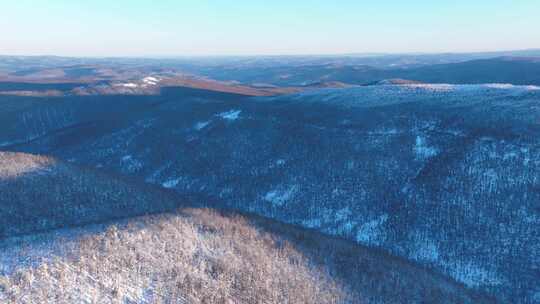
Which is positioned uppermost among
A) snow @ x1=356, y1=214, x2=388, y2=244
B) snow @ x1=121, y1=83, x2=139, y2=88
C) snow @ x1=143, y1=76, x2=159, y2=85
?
snow @ x1=143, y1=76, x2=159, y2=85

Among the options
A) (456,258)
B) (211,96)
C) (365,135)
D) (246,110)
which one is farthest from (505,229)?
(211,96)

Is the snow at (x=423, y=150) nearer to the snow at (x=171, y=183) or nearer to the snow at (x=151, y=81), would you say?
the snow at (x=171, y=183)

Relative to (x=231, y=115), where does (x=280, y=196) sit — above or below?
below

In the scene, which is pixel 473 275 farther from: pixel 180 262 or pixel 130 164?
pixel 130 164

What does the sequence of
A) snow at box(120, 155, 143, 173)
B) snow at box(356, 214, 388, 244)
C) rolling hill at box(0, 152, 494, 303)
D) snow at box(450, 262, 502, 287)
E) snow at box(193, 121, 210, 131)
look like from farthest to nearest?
1. snow at box(193, 121, 210, 131)
2. snow at box(120, 155, 143, 173)
3. snow at box(356, 214, 388, 244)
4. snow at box(450, 262, 502, 287)
5. rolling hill at box(0, 152, 494, 303)

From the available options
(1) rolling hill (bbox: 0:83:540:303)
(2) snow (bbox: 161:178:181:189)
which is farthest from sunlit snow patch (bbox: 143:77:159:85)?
(2) snow (bbox: 161:178:181:189)

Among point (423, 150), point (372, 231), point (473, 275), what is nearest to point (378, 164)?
point (423, 150)

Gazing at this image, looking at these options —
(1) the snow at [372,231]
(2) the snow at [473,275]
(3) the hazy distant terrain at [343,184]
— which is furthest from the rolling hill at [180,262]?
(1) the snow at [372,231]

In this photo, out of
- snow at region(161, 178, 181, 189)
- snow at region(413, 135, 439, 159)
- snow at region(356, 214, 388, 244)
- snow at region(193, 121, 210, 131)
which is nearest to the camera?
snow at region(356, 214, 388, 244)

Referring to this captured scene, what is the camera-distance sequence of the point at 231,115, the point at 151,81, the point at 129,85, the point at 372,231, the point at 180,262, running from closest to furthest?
the point at 180,262
the point at 372,231
the point at 231,115
the point at 129,85
the point at 151,81

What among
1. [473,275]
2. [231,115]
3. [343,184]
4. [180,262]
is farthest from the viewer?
[231,115]

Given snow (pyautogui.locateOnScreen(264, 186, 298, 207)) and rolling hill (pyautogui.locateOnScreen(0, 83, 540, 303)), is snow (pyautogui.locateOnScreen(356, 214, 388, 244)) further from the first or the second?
snow (pyautogui.locateOnScreen(264, 186, 298, 207))
